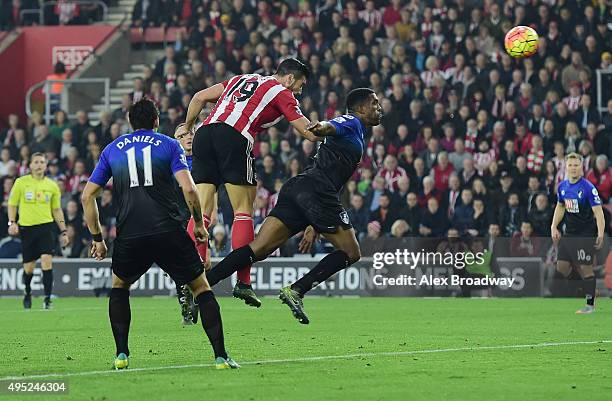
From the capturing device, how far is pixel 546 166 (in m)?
23.6

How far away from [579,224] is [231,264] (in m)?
8.49

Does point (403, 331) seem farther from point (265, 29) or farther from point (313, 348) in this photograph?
point (265, 29)

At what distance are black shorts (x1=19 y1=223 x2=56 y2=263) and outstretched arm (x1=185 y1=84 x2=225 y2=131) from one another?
8.20 metres

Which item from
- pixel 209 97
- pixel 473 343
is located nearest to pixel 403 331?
pixel 473 343

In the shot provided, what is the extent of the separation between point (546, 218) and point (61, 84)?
12.9 metres

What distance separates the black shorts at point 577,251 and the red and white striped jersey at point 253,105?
8.48 meters

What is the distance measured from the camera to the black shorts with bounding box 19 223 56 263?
20422mm

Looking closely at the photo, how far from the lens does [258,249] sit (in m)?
12.4

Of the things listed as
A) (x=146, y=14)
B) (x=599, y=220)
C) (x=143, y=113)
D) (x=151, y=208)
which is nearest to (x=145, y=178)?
(x=151, y=208)

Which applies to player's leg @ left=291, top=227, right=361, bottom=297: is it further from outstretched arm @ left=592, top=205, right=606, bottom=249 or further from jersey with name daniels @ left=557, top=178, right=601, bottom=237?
jersey with name daniels @ left=557, top=178, right=601, bottom=237

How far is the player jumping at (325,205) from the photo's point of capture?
12398 mm

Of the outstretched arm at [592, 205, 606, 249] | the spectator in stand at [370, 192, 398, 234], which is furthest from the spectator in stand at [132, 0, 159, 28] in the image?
the outstretched arm at [592, 205, 606, 249]

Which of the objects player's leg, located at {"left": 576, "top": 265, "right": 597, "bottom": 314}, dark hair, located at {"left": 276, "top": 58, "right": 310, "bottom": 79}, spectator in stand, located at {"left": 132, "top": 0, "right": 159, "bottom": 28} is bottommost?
player's leg, located at {"left": 576, "top": 265, "right": 597, "bottom": 314}

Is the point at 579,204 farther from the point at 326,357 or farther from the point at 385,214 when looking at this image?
the point at 326,357
